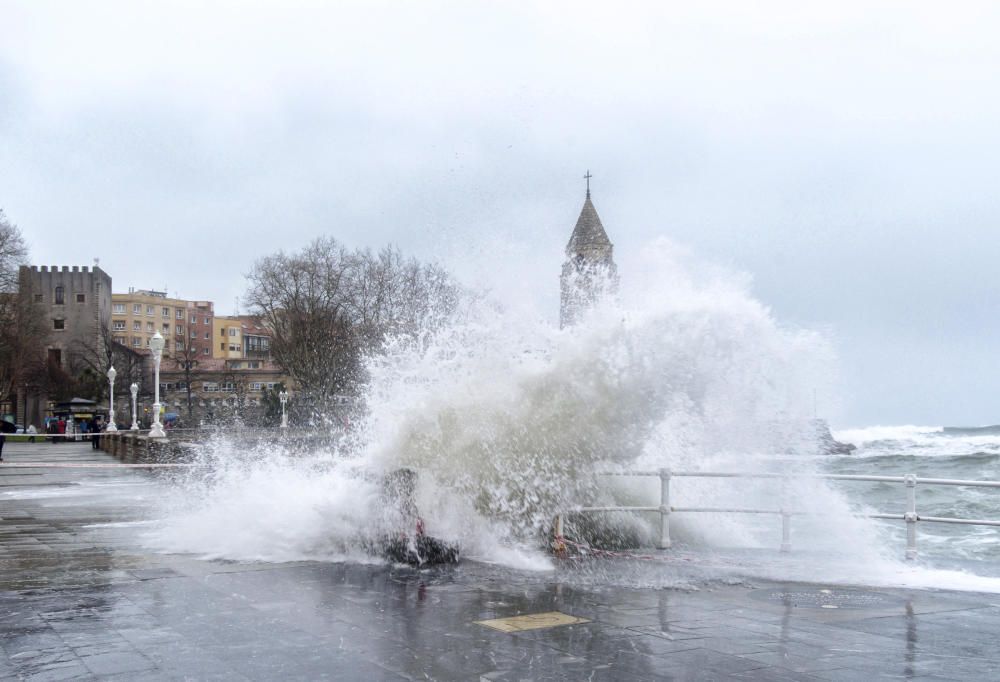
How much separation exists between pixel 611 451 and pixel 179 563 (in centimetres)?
480

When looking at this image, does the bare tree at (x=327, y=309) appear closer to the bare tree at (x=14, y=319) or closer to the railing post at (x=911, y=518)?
the bare tree at (x=14, y=319)

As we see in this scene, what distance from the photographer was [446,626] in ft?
21.4

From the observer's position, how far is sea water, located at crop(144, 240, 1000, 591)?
9586mm

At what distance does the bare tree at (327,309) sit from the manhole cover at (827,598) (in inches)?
2087

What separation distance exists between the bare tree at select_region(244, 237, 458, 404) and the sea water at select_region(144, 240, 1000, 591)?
49.4 metres

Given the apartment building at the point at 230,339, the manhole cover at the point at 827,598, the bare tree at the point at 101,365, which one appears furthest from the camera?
the apartment building at the point at 230,339

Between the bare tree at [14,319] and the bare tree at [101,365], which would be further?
the bare tree at [101,365]

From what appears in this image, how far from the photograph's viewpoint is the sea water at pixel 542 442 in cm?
959

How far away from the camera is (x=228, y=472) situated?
13.0m

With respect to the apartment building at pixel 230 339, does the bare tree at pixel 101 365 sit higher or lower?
lower

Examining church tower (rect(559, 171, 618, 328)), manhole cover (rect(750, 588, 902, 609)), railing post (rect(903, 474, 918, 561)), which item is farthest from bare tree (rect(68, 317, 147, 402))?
manhole cover (rect(750, 588, 902, 609))

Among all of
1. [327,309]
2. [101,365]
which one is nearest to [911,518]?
[327,309]

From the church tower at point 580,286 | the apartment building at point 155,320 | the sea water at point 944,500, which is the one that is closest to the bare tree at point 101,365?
the apartment building at point 155,320

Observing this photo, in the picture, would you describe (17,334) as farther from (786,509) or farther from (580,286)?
(786,509)
